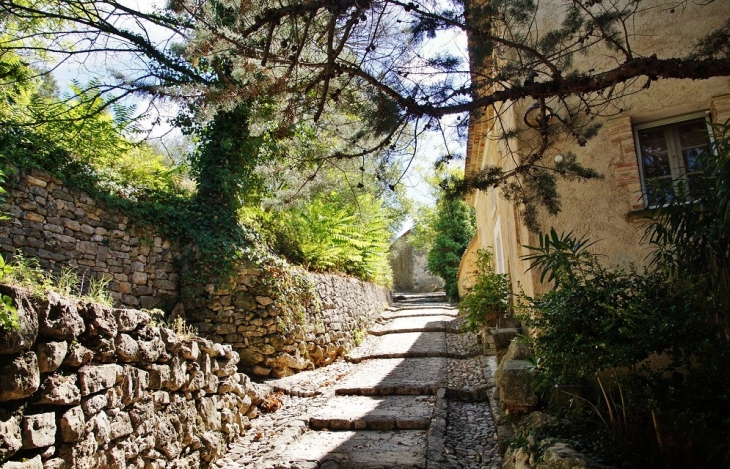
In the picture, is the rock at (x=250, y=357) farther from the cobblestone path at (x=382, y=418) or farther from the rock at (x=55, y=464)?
the rock at (x=55, y=464)

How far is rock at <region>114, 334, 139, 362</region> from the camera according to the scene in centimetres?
355

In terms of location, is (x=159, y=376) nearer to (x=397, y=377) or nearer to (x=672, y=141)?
(x=397, y=377)

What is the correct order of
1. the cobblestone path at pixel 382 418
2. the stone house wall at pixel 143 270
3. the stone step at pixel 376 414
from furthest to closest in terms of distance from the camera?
the stone house wall at pixel 143 270 → the stone step at pixel 376 414 → the cobblestone path at pixel 382 418

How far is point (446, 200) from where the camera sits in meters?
3.79

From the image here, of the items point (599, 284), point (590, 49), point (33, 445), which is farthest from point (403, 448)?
point (590, 49)

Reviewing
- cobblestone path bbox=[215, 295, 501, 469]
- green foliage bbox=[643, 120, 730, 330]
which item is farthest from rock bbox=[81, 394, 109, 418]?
green foliage bbox=[643, 120, 730, 330]

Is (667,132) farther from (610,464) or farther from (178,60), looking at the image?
(178,60)

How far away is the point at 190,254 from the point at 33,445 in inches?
207

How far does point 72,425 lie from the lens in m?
2.93

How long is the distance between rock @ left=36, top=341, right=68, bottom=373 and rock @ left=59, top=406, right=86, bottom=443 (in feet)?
1.05

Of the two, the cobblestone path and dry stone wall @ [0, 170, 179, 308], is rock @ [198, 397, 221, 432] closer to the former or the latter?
the cobblestone path

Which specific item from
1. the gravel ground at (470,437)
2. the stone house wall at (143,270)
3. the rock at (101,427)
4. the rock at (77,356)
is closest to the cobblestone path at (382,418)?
the gravel ground at (470,437)

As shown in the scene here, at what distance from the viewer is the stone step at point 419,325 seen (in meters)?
12.1

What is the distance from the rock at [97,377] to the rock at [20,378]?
0.38 meters
